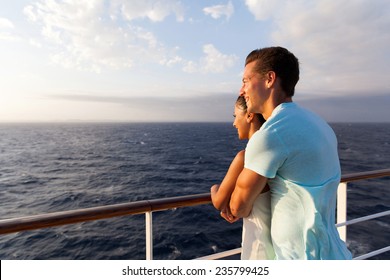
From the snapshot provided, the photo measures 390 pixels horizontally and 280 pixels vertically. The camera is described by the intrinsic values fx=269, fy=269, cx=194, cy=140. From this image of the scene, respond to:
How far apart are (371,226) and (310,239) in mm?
17892

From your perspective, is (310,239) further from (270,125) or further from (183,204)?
(183,204)

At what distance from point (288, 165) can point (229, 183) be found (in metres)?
0.27

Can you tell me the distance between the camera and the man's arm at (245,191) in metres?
1.02

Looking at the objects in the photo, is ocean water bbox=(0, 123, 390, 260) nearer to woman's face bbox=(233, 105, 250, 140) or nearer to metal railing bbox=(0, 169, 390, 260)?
metal railing bbox=(0, 169, 390, 260)

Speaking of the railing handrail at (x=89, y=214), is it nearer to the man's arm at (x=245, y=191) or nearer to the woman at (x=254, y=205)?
the woman at (x=254, y=205)

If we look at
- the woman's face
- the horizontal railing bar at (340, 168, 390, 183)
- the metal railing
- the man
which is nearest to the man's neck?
the man

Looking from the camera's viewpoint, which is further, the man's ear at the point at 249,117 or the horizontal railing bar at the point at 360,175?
the horizontal railing bar at the point at 360,175

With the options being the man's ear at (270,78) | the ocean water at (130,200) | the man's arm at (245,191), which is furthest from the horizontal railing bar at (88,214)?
the ocean water at (130,200)

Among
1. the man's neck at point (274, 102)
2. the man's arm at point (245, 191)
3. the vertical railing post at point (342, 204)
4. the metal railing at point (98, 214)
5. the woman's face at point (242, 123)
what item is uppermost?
the man's neck at point (274, 102)

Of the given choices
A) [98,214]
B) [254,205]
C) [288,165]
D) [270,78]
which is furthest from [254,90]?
[98,214]
